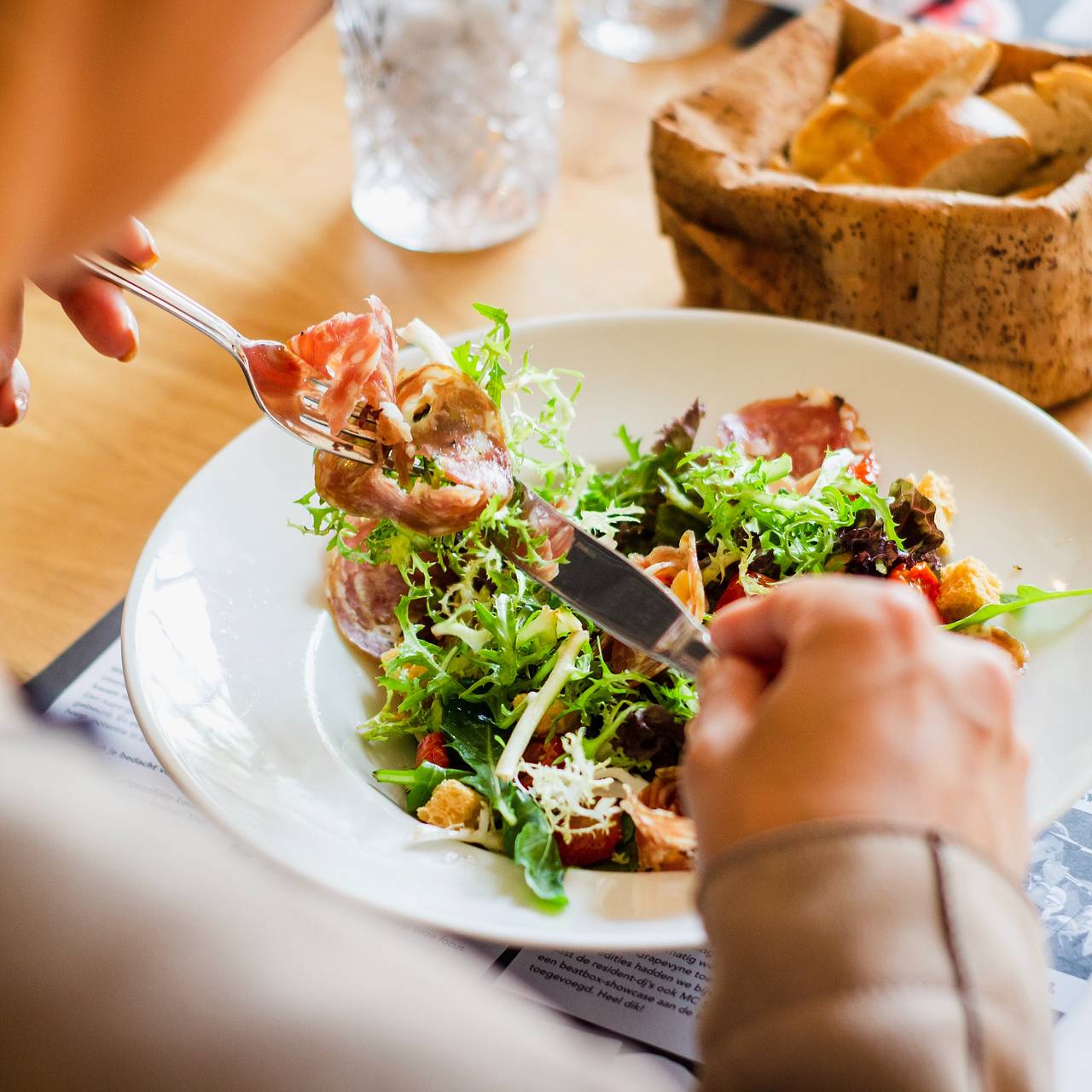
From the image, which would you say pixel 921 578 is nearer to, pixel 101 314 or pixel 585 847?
pixel 585 847

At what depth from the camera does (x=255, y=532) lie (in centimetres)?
126

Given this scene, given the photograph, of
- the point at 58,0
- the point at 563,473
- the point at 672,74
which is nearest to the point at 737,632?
the point at 58,0

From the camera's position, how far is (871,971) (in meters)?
0.52

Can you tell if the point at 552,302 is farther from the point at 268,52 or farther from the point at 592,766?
the point at 268,52

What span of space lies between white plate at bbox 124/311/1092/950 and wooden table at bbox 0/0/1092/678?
4.5 inches

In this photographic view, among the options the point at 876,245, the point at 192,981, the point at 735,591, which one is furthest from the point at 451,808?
the point at 876,245

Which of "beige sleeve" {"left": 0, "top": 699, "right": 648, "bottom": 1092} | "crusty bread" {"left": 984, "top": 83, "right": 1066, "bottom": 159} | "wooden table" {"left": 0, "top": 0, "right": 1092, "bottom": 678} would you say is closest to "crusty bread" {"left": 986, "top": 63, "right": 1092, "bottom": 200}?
"crusty bread" {"left": 984, "top": 83, "right": 1066, "bottom": 159}

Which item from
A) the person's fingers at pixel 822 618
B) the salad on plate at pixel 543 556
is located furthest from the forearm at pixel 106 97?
the salad on plate at pixel 543 556

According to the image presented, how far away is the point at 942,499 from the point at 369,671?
0.67m

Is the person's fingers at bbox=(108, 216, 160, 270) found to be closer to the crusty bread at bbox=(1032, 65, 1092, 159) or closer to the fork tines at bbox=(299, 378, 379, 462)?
the fork tines at bbox=(299, 378, 379, 462)

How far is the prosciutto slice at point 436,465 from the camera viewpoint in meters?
1.02

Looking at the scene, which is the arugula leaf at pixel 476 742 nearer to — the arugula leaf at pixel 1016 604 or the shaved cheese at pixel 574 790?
the shaved cheese at pixel 574 790

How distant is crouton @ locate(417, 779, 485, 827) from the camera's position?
0.99 metres

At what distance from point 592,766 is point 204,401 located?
964mm
